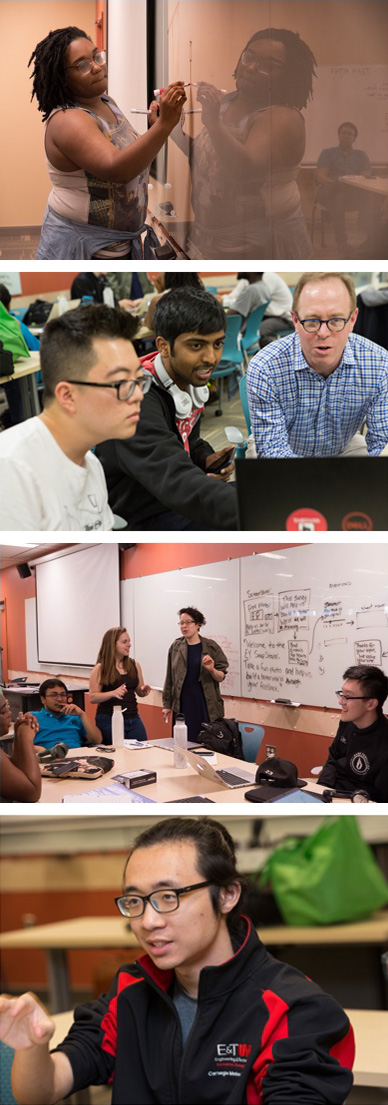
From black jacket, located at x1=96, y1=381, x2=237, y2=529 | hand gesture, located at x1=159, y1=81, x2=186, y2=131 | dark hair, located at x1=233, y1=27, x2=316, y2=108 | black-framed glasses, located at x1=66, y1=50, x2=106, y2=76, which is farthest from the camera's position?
black-framed glasses, located at x1=66, y1=50, x2=106, y2=76

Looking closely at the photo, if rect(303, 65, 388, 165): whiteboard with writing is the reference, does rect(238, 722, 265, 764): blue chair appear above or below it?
below

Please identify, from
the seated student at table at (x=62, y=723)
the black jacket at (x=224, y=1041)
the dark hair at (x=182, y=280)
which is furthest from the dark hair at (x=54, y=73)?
the black jacket at (x=224, y=1041)

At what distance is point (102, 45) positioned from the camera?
4.29 meters

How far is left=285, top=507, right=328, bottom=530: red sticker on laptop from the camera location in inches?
65.1

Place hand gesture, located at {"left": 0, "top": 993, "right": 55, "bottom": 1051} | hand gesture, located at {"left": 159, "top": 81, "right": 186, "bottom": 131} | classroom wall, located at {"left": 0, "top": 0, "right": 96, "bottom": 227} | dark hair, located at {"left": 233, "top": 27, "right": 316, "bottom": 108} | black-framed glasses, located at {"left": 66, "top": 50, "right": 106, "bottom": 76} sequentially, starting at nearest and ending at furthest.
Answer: hand gesture, located at {"left": 0, "top": 993, "right": 55, "bottom": 1051} → dark hair, located at {"left": 233, "top": 27, "right": 316, "bottom": 108} → hand gesture, located at {"left": 159, "top": 81, "right": 186, "bottom": 131} → black-framed glasses, located at {"left": 66, "top": 50, "right": 106, "bottom": 76} → classroom wall, located at {"left": 0, "top": 0, "right": 96, "bottom": 227}

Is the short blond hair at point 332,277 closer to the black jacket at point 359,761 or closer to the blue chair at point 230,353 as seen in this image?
the blue chair at point 230,353

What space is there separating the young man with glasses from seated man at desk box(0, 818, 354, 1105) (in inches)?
26.3

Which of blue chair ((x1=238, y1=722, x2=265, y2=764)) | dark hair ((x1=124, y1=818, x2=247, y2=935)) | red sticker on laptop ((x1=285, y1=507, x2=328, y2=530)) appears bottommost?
dark hair ((x1=124, y1=818, x2=247, y2=935))

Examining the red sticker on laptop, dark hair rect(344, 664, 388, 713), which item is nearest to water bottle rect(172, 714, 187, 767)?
dark hair rect(344, 664, 388, 713)

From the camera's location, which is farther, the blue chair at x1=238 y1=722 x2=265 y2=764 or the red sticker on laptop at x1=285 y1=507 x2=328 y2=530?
the blue chair at x1=238 y1=722 x2=265 y2=764

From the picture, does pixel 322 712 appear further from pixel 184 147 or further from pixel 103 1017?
pixel 184 147

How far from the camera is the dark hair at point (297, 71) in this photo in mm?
1810

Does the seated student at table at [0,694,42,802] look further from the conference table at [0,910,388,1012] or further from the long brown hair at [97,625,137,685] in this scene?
the conference table at [0,910,388,1012]

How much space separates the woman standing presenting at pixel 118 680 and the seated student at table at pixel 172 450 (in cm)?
23
